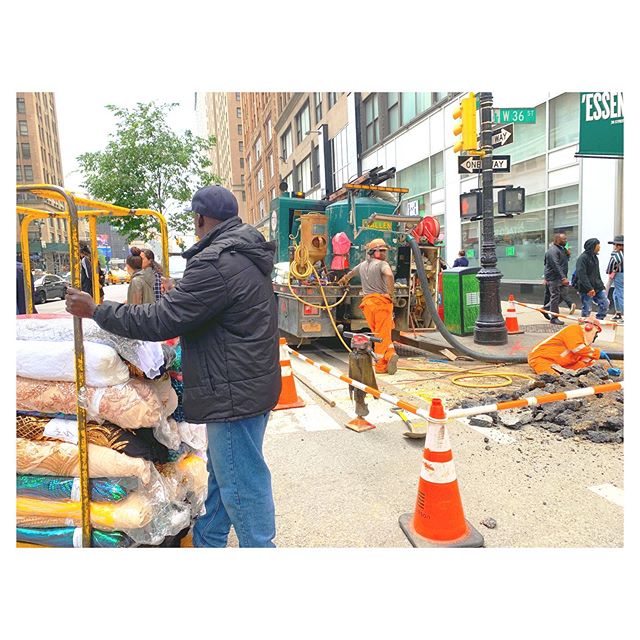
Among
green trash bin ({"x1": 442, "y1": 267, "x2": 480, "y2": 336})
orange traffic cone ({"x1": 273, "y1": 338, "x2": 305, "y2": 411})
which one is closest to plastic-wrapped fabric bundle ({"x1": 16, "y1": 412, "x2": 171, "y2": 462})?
orange traffic cone ({"x1": 273, "y1": 338, "x2": 305, "y2": 411})

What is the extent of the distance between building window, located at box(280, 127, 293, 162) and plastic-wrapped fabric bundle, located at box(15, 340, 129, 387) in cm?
3716

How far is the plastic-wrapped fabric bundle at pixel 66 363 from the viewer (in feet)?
8.17

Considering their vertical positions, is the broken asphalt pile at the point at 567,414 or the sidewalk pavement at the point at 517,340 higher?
the sidewalk pavement at the point at 517,340

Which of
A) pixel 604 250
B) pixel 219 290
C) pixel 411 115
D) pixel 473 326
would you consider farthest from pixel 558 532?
pixel 411 115

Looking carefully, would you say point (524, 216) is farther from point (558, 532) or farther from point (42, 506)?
point (42, 506)

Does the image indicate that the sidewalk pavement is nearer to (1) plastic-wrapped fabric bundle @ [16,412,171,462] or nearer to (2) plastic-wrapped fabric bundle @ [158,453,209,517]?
(2) plastic-wrapped fabric bundle @ [158,453,209,517]

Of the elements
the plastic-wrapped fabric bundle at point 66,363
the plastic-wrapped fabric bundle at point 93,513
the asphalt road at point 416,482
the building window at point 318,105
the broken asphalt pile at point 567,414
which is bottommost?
the asphalt road at point 416,482

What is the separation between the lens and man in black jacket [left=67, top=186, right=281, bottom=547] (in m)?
2.29

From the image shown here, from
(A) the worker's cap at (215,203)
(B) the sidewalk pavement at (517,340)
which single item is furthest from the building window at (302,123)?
(A) the worker's cap at (215,203)

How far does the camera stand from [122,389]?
2.54 metres

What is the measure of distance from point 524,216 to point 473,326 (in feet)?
21.4

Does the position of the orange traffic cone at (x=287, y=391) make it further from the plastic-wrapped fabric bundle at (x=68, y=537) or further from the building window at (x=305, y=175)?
the building window at (x=305, y=175)

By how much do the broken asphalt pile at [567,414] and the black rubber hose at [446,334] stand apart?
1.59 meters

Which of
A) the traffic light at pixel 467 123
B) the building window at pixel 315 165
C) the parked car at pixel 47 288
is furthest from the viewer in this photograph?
the building window at pixel 315 165
